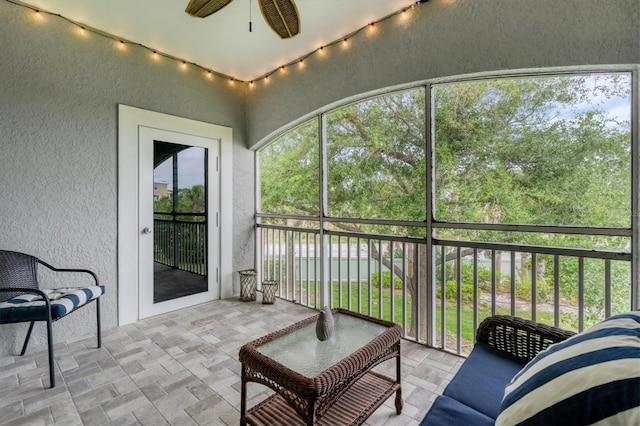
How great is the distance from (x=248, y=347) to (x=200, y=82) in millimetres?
3236

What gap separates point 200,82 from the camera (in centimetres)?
355

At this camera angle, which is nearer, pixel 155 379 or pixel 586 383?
pixel 586 383

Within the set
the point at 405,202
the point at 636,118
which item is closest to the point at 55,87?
the point at 405,202

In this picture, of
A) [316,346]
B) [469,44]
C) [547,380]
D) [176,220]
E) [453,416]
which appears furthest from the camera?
[176,220]

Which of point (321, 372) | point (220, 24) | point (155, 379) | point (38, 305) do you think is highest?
point (220, 24)

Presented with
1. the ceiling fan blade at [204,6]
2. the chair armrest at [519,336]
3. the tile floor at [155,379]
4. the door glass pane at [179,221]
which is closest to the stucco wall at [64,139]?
the door glass pane at [179,221]

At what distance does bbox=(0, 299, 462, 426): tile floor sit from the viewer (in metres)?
1.69

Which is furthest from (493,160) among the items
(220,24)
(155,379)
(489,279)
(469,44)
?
(155,379)

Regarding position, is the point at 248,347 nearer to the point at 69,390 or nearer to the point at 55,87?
the point at 69,390

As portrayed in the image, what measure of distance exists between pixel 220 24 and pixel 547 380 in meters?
3.26

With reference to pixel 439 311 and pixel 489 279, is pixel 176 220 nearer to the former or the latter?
pixel 439 311

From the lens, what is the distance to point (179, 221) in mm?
3428

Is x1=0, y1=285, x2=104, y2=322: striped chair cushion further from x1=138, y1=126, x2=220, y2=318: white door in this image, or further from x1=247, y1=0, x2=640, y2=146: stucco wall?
x1=247, y1=0, x2=640, y2=146: stucco wall

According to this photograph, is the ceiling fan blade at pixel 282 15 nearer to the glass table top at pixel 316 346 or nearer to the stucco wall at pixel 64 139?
the stucco wall at pixel 64 139
